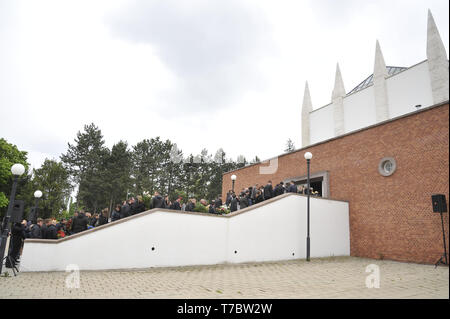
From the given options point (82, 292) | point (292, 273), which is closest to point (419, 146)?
point (292, 273)

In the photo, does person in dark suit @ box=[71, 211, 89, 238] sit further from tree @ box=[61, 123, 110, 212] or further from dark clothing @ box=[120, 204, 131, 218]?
tree @ box=[61, 123, 110, 212]

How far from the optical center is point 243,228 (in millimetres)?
11297

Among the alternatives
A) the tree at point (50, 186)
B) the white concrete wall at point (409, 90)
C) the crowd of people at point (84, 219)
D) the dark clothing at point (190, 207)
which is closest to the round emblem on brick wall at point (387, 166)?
the crowd of people at point (84, 219)

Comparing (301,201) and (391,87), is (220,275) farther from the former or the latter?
(391,87)

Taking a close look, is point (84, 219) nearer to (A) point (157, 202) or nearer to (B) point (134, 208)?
(B) point (134, 208)

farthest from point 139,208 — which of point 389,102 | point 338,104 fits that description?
point 338,104

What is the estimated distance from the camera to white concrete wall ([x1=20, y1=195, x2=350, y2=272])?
8.73 m

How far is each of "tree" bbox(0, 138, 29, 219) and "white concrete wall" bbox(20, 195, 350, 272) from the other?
27.6 m

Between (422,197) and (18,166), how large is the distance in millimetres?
15197

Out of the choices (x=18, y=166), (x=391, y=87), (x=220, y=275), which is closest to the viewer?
(x=220, y=275)

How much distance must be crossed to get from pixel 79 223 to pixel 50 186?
29533 mm

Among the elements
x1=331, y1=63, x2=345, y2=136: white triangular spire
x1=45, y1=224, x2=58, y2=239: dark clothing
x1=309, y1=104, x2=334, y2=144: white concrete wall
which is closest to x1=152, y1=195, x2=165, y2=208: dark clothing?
x1=45, y1=224, x2=58, y2=239: dark clothing

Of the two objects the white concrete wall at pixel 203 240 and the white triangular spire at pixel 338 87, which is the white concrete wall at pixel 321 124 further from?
the white concrete wall at pixel 203 240

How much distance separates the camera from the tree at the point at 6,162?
31.3 metres
